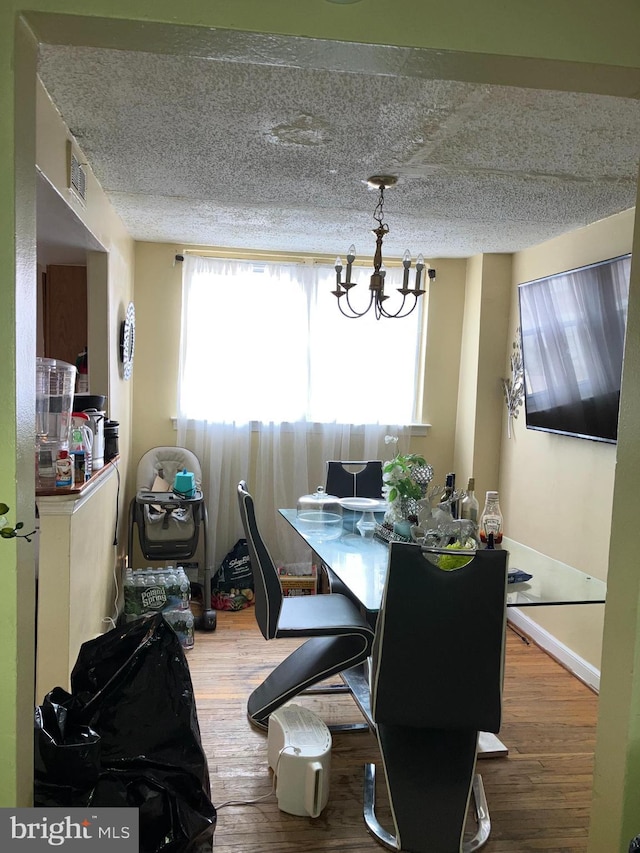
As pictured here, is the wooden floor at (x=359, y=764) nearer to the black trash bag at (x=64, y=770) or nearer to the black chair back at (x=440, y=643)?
the black chair back at (x=440, y=643)

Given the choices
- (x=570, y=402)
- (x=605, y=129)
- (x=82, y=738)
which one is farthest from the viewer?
(x=570, y=402)

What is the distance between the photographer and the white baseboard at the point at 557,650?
11.2ft

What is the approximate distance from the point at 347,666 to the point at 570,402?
1.88m

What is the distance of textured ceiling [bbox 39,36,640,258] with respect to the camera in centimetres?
191

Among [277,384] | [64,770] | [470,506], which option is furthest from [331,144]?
[277,384]

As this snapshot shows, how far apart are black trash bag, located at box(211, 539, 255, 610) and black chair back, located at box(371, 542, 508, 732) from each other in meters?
2.42

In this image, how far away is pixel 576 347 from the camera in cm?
347

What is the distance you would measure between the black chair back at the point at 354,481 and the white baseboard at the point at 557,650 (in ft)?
3.36

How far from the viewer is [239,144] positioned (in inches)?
97.9

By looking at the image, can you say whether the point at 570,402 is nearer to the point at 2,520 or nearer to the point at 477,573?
the point at 477,573

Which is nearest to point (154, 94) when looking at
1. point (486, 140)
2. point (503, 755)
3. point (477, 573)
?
point (486, 140)

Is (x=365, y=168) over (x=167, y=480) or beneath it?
over

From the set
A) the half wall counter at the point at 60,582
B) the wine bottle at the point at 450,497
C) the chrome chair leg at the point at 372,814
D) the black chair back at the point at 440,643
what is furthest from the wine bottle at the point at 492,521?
the half wall counter at the point at 60,582

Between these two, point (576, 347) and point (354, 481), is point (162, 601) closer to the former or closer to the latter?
point (354, 481)
